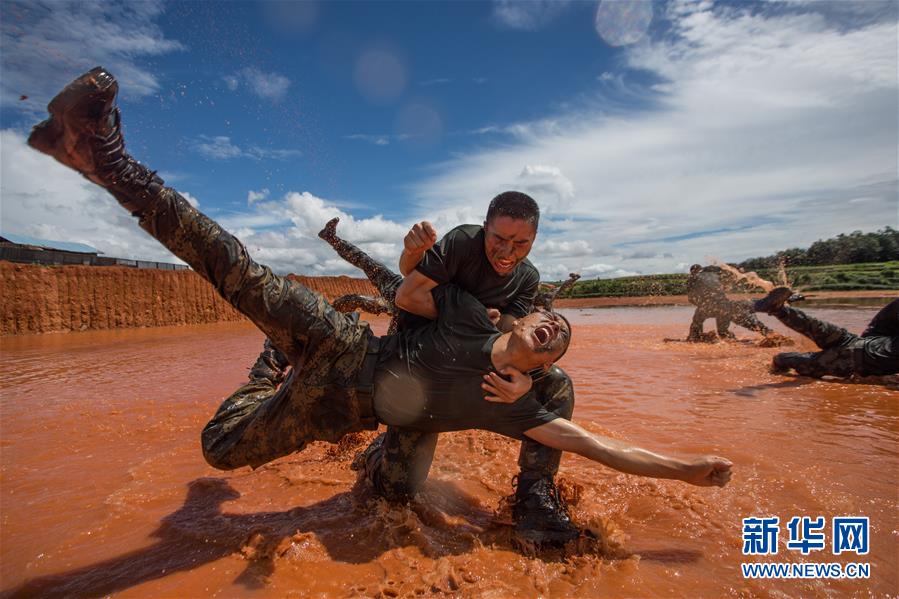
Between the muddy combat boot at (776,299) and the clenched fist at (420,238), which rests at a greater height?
the clenched fist at (420,238)

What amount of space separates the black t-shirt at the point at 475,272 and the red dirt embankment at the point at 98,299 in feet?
71.3

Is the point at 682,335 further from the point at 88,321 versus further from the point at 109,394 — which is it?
the point at 88,321

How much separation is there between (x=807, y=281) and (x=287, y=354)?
34.8 m

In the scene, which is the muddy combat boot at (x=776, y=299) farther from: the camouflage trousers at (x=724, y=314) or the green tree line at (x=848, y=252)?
the green tree line at (x=848, y=252)

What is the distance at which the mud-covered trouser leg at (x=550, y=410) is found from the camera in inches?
106

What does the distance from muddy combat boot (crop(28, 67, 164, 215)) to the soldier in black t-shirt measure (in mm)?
1438

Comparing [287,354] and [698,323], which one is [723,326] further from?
[287,354]

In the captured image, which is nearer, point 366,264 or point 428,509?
point 428,509

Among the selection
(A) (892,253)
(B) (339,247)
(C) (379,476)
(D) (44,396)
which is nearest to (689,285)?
(B) (339,247)

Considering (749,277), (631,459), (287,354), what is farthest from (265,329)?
(749,277)

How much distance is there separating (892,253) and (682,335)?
2937 centimetres

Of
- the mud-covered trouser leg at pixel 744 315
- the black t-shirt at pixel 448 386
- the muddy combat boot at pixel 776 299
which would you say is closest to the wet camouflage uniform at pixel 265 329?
the black t-shirt at pixel 448 386

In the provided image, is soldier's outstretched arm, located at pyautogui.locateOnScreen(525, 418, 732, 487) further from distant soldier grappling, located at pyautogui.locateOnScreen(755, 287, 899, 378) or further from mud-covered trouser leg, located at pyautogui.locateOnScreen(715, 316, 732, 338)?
mud-covered trouser leg, located at pyautogui.locateOnScreen(715, 316, 732, 338)

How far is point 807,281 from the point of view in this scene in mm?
28141
